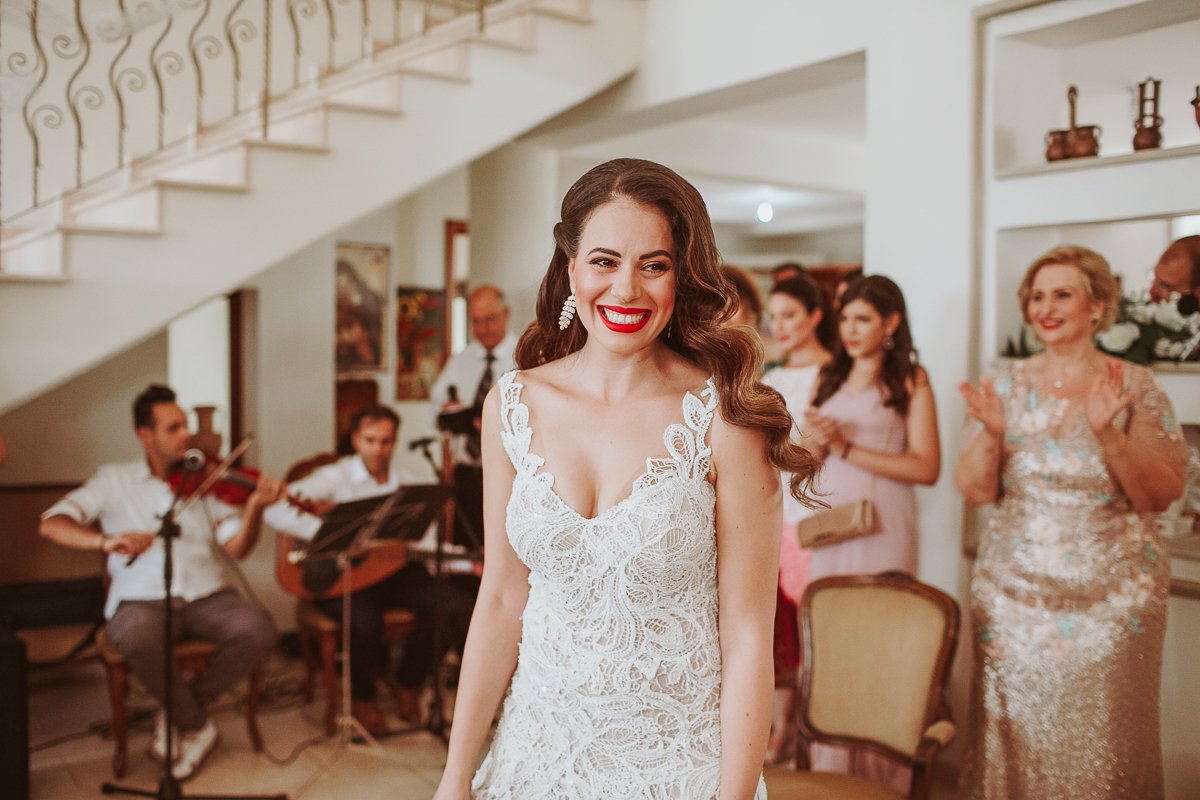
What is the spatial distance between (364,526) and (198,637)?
87 cm

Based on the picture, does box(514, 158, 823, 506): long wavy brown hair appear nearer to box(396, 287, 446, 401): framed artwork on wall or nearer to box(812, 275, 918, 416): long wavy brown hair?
box(812, 275, 918, 416): long wavy brown hair

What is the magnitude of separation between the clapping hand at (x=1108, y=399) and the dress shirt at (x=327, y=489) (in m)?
2.97

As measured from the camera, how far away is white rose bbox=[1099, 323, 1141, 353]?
135 inches

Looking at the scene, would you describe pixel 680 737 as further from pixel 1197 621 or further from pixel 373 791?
pixel 373 791

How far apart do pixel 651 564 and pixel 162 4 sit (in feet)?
12.7

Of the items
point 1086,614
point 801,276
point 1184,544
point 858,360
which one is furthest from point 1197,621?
point 801,276

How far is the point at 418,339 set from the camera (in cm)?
774

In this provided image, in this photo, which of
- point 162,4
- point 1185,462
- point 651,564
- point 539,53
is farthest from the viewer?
point 539,53

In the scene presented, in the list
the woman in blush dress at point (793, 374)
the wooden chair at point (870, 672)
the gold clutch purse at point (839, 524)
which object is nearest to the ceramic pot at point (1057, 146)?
the woman in blush dress at point (793, 374)

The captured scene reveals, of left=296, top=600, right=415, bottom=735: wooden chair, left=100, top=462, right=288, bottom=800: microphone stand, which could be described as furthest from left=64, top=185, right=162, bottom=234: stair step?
left=296, top=600, right=415, bottom=735: wooden chair

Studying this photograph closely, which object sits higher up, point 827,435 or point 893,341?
point 893,341

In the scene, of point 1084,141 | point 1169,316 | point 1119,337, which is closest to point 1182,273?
point 1169,316

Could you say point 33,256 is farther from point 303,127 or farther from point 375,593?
point 375,593

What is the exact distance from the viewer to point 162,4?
4.38 metres
